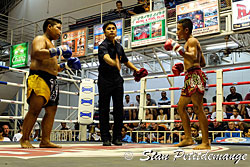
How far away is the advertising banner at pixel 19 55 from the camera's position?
31.1 feet

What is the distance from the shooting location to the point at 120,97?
2.67m

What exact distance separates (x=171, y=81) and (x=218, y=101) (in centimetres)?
481

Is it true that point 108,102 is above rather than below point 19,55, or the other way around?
below

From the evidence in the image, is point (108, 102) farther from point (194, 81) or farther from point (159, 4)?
point (159, 4)

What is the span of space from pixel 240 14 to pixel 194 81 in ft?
12.7

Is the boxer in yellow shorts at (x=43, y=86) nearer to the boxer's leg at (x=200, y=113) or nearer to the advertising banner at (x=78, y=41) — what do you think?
the boxer's leg at (x=200, y=113)

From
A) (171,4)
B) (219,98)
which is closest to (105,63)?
(219,98)

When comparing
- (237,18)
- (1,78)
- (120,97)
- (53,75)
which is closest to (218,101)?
(120,97)

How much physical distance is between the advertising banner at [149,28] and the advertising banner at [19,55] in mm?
4248

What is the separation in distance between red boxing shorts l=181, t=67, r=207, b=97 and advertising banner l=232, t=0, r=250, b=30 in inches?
144

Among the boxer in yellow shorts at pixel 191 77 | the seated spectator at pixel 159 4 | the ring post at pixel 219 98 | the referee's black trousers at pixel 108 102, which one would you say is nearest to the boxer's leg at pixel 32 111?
the referee's black trousers at pixel 108 102

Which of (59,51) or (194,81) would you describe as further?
(194,81)

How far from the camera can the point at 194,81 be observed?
7.13 feet

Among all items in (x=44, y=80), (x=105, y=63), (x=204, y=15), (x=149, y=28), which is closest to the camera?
(x=44, y=80)
